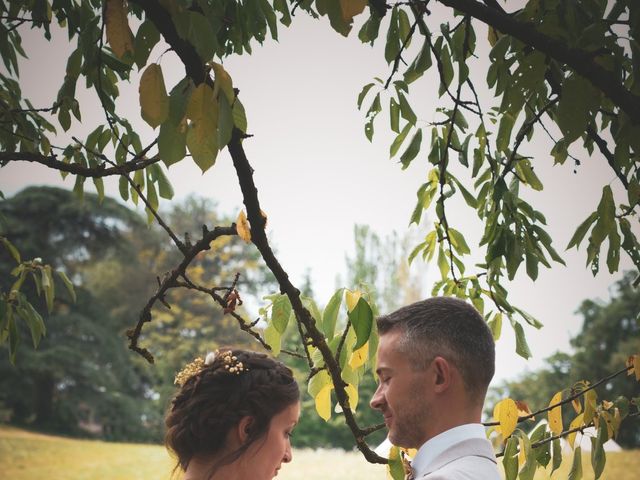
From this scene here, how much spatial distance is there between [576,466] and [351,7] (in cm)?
183

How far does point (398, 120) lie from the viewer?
8.27ft

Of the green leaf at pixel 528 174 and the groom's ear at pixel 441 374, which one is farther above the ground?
the green leaf at pixel 528 174

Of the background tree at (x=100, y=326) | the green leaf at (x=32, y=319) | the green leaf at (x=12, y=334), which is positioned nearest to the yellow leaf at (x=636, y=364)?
the green leaf at (x=32, y=319)

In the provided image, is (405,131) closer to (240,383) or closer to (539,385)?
(240,383)

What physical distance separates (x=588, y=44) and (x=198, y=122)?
82 centimetres

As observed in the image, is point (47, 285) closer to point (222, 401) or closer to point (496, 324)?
point (222, 401)

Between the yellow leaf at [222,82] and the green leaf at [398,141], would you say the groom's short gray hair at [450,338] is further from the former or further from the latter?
the yellow leaf at [222,82]

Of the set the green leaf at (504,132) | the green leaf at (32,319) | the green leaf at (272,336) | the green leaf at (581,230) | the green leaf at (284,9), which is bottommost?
the green leaf at (272,336)

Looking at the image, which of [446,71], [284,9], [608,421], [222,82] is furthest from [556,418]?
[284,9]

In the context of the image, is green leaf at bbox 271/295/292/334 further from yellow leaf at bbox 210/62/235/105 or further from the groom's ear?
yellow leaf at bbox 210/62/235/105

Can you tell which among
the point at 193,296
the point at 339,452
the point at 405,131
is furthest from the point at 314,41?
the point at 405,131

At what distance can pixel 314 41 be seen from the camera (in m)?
79.3

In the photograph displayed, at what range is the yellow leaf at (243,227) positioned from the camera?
1352 millimetres

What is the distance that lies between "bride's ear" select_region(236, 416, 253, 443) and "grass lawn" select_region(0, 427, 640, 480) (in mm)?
14620
